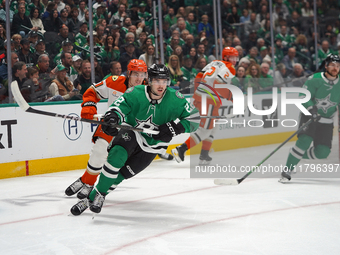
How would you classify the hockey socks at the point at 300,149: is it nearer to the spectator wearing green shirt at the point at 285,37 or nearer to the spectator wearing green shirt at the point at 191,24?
the spectator wearing green shirt at the point at 191,24

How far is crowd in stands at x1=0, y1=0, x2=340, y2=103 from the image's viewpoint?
5.04 m

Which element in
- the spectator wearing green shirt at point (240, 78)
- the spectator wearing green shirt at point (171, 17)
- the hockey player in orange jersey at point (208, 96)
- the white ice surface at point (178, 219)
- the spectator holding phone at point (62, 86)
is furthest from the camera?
the spectator wearing green shirt at point (240, 78)

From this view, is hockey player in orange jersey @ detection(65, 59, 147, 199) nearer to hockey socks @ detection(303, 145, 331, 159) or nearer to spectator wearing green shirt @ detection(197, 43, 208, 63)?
hockey socks @ detection(303, 145, 331, 159)

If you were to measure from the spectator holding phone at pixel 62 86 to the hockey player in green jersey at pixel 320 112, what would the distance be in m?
2.45

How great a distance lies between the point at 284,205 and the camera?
137 inches

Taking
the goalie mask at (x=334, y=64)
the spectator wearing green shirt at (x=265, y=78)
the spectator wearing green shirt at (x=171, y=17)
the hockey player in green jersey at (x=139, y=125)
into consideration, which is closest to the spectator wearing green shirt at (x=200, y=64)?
the spectator wearing green shirt at (x=171, y=17)

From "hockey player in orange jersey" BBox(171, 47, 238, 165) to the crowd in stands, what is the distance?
0.96m

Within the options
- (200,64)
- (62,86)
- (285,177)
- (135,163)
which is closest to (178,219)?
(135,163)

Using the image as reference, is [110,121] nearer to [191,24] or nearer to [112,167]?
[112,167]

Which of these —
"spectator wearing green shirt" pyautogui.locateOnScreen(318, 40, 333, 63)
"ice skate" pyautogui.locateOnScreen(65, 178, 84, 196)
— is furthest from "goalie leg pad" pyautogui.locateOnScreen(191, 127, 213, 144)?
"spectator wearing green shirt" pyautogui.locateOnScreen(318, 40, 333, 63)

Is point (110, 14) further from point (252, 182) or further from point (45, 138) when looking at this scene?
point (252, 182)

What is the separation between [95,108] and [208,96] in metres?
2.15

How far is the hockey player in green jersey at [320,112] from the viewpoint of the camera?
169 inches

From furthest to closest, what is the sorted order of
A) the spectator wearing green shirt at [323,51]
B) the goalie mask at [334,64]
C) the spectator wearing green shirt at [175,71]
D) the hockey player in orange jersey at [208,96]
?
the spectator wearing green shirt at [323,51]
the spectator wearing green shirt at [175,71]
the hockey player in orange jersey at [208,96]
the goalie mask at [334,64]
